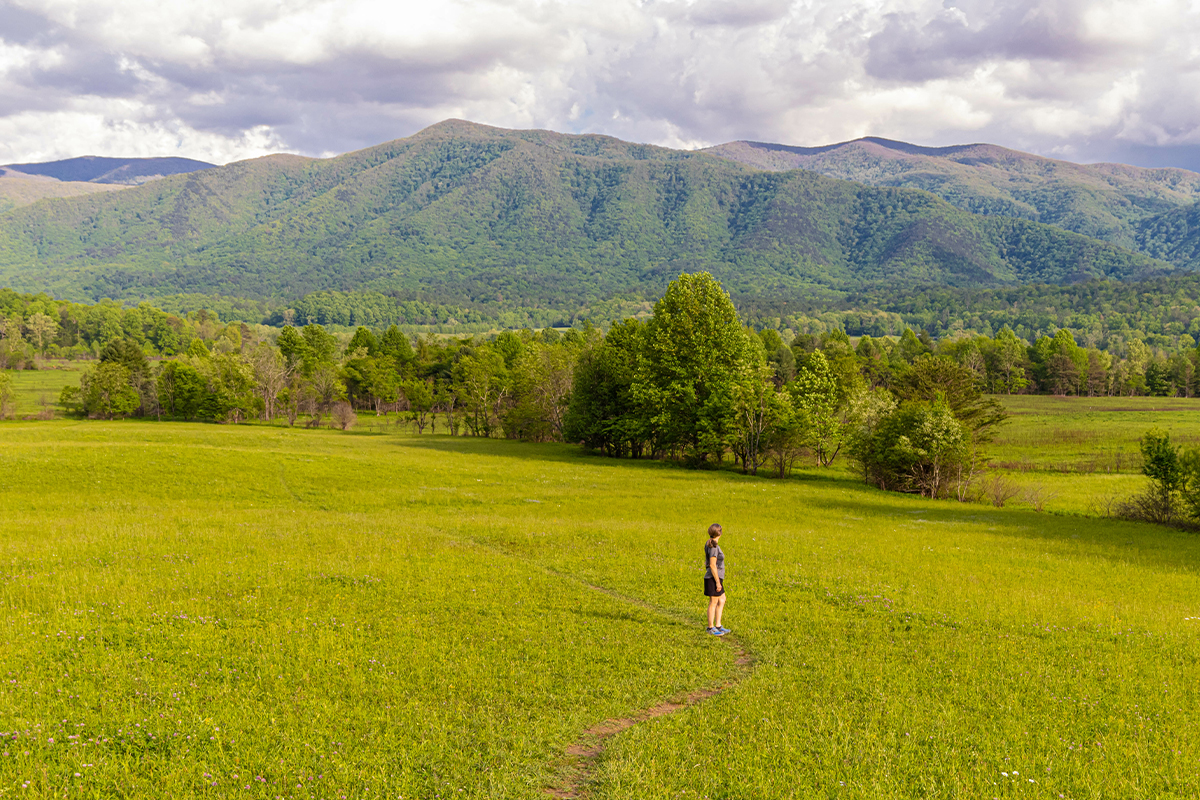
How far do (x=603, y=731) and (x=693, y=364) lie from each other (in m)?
57.0

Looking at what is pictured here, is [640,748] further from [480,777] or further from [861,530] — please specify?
[861,530]

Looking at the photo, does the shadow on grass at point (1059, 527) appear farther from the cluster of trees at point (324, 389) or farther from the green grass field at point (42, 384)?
the green grass field at point (42, 384)

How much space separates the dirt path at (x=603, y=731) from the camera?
32.7 feet

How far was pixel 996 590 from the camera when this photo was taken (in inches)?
896

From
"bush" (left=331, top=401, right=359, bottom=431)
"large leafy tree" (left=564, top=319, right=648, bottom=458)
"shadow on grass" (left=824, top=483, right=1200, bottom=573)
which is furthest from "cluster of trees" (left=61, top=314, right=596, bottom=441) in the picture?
"shadow on grass" (left=824, top=483, right=1200, bottom=573)

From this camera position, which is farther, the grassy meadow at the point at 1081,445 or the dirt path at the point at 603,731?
the grassy meadow at the point at 1081,445

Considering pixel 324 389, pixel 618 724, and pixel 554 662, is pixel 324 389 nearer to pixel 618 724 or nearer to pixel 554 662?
pixel 554 662

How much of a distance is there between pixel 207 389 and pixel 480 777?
123 meters

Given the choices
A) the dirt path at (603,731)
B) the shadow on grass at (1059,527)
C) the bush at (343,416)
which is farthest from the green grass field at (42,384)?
the dirt path at (603,731)

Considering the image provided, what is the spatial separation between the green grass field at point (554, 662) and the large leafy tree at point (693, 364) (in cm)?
3318

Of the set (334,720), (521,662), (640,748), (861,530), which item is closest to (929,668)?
(640,748)

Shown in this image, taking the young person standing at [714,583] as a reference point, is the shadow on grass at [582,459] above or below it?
below

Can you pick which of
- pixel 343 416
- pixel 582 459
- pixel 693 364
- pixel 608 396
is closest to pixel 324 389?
pixel 343 416

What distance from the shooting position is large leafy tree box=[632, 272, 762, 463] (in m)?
64.8
